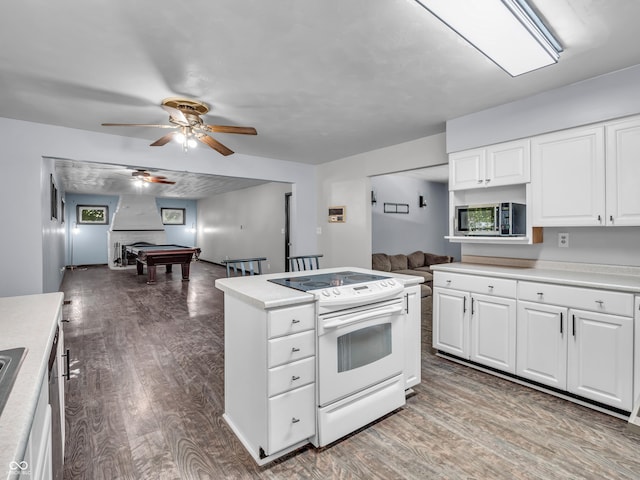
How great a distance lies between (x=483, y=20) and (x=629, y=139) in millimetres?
1480

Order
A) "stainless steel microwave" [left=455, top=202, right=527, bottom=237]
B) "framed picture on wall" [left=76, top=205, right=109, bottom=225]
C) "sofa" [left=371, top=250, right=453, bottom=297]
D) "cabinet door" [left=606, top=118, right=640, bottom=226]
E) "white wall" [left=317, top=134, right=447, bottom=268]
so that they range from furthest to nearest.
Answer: "framed picture on wall" [left=76, top=205, right=109, bottom=225] < "sofa" [left=371, top=250, right=453, bottom=297] < "white wall" [left=317, top=134, right=447, bottom=268] < "stainless steel microwave" [left=455, top=202, right=527, bottom=237] < "cabinet door" [left=606, top=118, right=640, bottom=226]

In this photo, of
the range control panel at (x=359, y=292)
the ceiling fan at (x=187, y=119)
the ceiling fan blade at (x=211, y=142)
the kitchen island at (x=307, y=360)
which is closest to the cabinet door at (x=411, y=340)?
the kitchen island at (x=307, y=360)

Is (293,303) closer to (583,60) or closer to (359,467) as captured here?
(359,467)

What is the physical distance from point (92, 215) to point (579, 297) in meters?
12.1

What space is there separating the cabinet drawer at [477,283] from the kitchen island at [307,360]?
91 cm

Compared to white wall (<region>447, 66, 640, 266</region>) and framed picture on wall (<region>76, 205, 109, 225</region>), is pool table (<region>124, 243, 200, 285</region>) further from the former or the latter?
white wall (<region>447, 66, 640, 266</region>)

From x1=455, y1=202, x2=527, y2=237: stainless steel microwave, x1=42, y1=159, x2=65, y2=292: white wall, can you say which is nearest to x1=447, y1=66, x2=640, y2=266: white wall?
x1=455, y1=202, x2=527, y2=237: stainless steel microwave

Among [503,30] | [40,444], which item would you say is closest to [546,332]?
[503,30]

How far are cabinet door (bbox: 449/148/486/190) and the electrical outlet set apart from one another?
0.77 m

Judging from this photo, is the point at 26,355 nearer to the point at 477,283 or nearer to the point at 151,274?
the point at 477,283

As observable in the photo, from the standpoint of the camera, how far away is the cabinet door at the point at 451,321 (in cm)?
285

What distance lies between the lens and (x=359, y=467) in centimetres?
171

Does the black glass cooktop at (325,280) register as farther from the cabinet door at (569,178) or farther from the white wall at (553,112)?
the white wall at (553,112)

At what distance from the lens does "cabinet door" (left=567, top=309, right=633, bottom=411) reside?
205 centimetres
